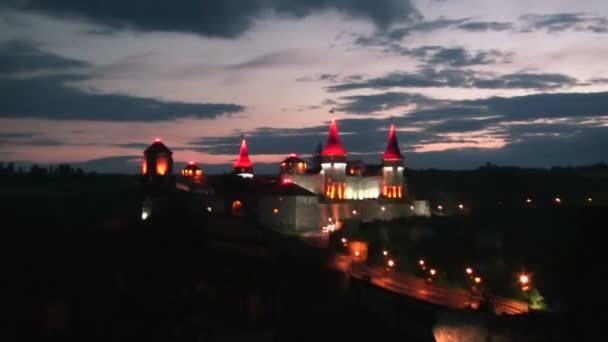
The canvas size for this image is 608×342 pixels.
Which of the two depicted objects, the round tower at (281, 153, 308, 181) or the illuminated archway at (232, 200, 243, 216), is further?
the round tower at (281, 153, 308, 181)

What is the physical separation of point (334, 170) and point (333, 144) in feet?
7.26

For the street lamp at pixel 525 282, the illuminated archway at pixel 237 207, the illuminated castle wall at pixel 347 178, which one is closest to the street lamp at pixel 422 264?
the street lamp at pixel 525 282

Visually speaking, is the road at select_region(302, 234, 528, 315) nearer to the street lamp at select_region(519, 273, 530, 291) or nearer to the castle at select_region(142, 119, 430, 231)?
the street lamp at select_region(519, 273, 530, 291)

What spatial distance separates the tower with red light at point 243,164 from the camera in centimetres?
7375

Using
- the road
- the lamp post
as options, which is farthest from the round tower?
the lamp post

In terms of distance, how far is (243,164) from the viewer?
243ft

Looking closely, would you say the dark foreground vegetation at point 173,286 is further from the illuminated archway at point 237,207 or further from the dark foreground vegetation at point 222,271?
the illuminated archway at point 237,207

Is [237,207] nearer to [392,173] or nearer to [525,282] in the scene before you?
[392,173]

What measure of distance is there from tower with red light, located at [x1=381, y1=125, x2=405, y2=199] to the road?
16369mm

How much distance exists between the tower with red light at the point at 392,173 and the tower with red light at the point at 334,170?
146 inches

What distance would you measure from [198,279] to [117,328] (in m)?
5.26

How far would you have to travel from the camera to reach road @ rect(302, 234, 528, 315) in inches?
1512

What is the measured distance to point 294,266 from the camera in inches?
1801

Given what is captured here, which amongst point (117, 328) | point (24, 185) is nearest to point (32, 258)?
point (117, 328)
